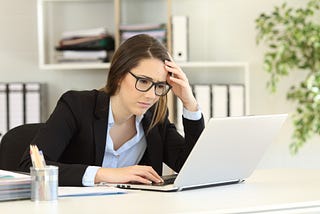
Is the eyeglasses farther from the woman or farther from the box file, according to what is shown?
the box file

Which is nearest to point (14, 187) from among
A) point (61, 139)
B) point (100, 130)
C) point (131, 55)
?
point (61, 139)

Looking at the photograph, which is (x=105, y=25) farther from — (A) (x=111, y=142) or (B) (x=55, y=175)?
(B) (x=55, y=175)

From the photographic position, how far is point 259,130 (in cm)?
214

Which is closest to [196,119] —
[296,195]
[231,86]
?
[296,195]

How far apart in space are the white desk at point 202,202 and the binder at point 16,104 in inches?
88.4

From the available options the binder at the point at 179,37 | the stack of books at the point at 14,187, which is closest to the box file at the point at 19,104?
the binder at the point at 179,37

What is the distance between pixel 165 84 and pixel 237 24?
2.06 m

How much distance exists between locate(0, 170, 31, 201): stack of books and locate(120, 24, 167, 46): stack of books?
235 centimetres

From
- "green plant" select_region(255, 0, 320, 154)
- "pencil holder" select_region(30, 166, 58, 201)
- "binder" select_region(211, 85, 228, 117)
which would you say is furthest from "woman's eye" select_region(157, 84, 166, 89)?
Answer: "green plant" select_region(255, 0, 320, 154)

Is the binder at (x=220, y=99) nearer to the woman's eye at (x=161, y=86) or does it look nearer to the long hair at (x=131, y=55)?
the long hair at (x=131, y=55)

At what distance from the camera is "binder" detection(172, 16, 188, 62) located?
164 inches

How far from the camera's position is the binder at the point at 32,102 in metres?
4.20

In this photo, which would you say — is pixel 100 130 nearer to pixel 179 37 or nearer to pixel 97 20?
pixel 179 37

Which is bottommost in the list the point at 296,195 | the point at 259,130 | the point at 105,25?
the point at 296,195
